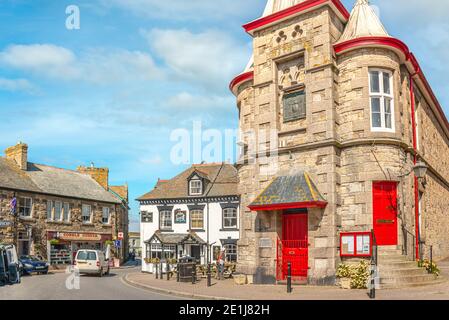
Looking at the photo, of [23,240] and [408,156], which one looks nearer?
[408,156]

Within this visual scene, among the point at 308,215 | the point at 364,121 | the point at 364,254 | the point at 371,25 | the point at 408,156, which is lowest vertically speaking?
the point at 364,254

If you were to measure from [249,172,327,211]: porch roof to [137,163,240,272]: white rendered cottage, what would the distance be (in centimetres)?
1677

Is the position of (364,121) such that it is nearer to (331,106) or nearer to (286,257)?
(331,106)

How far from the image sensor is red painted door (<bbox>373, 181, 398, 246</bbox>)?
16609 mm

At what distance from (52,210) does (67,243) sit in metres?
3.21

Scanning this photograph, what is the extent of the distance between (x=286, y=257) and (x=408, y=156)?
20.7 feet

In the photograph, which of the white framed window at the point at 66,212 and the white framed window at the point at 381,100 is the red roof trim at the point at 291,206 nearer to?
the white framed window at the point at 381,100

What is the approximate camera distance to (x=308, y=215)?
17.3m

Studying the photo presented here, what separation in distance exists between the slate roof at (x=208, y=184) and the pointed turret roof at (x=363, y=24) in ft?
63.5

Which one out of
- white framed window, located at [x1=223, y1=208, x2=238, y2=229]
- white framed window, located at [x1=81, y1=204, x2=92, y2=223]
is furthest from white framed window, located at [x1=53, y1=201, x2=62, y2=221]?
white framed window, located at [x1=223, y1=208, x2=238, y2=229]

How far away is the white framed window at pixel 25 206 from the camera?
35987 millimetres

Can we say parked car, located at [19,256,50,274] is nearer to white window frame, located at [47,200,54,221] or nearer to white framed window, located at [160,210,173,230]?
white window frame, located at [47,200,54,221]

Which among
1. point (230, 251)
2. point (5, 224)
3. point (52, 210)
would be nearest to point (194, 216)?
point (230, 251)
